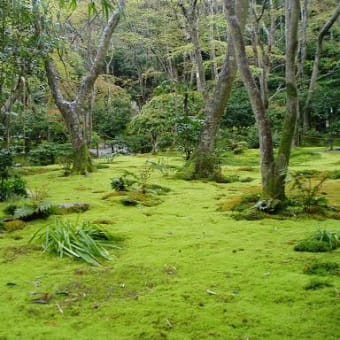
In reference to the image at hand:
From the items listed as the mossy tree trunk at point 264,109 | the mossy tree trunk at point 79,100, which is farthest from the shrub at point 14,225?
the mossy tree trunk at point 79,100

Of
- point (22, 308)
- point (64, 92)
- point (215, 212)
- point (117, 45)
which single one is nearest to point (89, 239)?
point (22, 308)

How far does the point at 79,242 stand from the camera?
442 cm

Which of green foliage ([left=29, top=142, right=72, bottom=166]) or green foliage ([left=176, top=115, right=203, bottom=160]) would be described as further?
green foliage ([left=29, top=142, right=72, bottom=166])

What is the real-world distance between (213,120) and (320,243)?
17.8 feet

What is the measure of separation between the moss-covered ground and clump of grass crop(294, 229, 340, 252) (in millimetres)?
99

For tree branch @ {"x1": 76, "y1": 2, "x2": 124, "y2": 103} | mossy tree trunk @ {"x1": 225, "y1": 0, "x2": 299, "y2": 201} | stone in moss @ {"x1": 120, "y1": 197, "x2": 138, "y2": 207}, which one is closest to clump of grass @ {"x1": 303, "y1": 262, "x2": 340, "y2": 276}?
mossy tree trunk @ {"x1": 225, "y1": 0, "x2": 299, "y2": 201}

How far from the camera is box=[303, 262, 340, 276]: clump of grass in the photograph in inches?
141

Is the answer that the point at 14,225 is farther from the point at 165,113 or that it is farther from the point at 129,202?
the point at 165,113

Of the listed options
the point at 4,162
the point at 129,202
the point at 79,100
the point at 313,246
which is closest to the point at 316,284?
the point at 313,246

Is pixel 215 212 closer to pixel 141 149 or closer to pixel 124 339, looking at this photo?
pixel 124 339

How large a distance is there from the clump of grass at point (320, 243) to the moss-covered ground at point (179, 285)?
10 cm

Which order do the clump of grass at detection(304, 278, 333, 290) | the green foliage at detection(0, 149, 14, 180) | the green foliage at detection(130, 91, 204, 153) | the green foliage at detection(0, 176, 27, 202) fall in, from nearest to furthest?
the clump of grass at detection(304, 278, 333, 290), the green foliage at detection(0, 176, 27, 202), the green foliage at detection(0, 149, 14, 180), the green foliage at detection(130, 91, 204, 153)

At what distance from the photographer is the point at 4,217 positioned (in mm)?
5906

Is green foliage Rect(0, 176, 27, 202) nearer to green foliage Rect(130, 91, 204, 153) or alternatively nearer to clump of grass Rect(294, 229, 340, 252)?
clump of grass Rect(294, 229, 340, 252)
